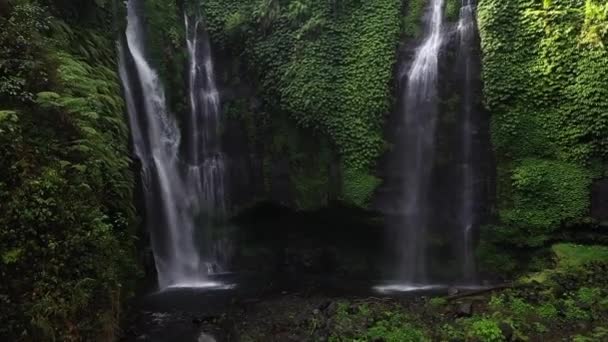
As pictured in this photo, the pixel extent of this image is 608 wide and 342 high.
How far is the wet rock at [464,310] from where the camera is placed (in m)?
10.1

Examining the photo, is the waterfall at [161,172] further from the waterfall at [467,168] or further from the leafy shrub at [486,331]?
the leafy shrub at [486,331]

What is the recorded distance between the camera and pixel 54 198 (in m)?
6.75

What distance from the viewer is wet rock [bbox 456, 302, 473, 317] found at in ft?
33.2

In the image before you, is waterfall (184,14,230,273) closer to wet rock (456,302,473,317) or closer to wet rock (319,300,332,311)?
wet rock (319,300,332,311)

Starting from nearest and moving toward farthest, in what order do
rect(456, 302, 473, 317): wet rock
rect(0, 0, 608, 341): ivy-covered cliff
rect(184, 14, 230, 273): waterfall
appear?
rect(0, 0, 608, 341): ivy-covered cliff, rect(456, 302, 473, 317): wet rock, rect(184, 14, 230, 273): waterfall

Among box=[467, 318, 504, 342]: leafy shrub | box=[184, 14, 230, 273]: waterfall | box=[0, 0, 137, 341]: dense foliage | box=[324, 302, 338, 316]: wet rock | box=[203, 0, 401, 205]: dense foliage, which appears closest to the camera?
box=[0, 0, 137, 341]: dense foliage

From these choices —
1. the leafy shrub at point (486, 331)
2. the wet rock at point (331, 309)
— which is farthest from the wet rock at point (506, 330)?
Result: the wet rock at point (331, 309)

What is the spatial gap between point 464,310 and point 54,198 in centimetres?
806

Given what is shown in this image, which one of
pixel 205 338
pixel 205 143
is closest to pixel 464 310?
pixel 205 338

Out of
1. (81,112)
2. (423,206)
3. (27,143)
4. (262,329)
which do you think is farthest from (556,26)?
(27,143)

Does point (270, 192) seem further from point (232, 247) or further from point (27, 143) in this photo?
point (27, 143)

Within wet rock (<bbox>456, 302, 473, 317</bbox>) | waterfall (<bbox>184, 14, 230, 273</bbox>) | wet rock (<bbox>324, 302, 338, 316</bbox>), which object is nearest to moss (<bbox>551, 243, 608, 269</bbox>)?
wet rock (<bbox>456, 302, 473, 317</bbox>)

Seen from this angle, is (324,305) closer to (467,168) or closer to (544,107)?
(467,168)

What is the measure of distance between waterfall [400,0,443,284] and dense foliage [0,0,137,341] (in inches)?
304
